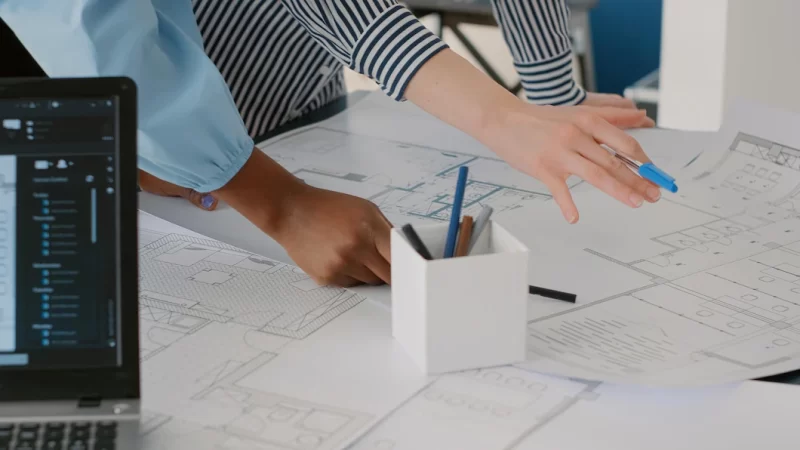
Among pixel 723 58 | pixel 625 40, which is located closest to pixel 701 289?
pixel 723 58

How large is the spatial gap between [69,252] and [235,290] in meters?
0.22

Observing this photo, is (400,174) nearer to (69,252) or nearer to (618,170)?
(618,170)

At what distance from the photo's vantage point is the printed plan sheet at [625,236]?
0.70m

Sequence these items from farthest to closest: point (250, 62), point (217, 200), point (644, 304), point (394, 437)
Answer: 1. point (250, 62)
2. point (217, 200)
3. point (644, 304)
4. point (394, 437)

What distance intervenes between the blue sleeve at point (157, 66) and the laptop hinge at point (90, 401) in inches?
10.4

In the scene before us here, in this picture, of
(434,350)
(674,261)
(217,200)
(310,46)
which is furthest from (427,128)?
(434,350)

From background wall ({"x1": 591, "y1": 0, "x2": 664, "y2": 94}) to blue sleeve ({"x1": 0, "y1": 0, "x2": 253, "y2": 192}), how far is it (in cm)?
236

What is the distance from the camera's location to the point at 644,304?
0.77 m

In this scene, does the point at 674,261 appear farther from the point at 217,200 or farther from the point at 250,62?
the point at 250,62

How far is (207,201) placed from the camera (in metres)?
0.98

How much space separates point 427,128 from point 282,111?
7.5 inches

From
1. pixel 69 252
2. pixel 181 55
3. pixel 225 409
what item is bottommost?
pixel 225 409

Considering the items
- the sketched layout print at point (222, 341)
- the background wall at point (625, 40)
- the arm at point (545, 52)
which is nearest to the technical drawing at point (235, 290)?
the sketched layout print at point (222, 341)

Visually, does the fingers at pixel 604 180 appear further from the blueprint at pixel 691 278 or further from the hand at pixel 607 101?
Answer: the hand at pixel 607 101
